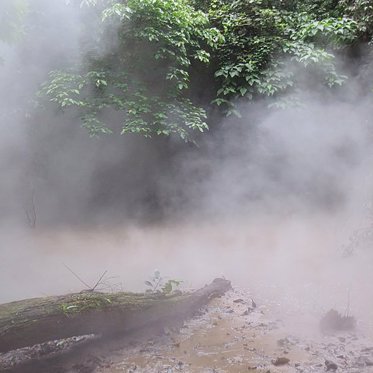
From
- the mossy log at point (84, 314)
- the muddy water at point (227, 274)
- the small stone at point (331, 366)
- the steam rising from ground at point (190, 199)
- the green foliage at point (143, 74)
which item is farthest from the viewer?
the green foliage at point (143, 74)

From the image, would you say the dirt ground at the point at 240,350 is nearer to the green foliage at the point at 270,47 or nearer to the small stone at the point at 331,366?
the small stone at the point at 331,366

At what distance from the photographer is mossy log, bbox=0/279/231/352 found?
267 centimetres

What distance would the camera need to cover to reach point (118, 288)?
4.21 m

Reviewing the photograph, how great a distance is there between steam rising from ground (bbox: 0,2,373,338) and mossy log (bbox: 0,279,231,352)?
94 cm

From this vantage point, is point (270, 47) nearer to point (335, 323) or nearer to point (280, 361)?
point (335, 323)

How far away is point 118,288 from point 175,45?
3.31 meters

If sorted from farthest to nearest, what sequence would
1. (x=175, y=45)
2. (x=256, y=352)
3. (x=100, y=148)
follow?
(x=100, y=148) → (x=175, y=45) → (x=256, y=352)

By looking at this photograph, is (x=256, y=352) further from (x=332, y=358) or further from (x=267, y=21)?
(x=267, y=21)

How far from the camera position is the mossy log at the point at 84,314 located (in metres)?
2.67

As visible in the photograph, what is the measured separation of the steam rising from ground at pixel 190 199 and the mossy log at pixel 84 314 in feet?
3.10

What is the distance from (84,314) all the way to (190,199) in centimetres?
380

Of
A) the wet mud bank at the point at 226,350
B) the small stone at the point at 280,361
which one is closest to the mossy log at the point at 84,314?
the wet mud bank at the point at 226,350

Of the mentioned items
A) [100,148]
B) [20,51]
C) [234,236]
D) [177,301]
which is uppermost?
[20,51]

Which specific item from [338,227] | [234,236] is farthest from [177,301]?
[338,227]
